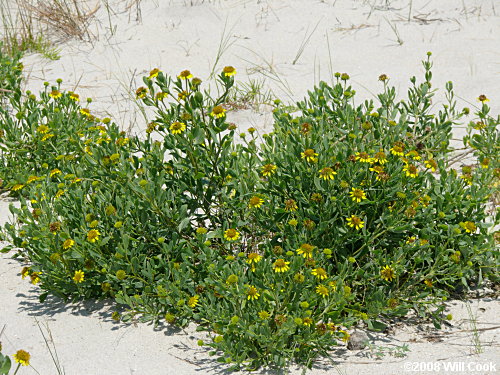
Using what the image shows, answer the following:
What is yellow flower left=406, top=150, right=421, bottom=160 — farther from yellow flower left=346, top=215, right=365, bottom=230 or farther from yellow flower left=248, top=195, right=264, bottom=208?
yellow flower left=248, top=195, right=264, bottom=208

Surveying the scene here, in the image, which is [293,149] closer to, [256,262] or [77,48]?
[256,262]

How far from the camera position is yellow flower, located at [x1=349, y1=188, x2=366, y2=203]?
2.94m

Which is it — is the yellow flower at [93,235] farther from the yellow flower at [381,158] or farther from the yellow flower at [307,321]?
the yellow flower at [381,158]

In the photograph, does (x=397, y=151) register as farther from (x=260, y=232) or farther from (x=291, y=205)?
(x=260, y=232)

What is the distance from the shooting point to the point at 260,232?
3.29 meters

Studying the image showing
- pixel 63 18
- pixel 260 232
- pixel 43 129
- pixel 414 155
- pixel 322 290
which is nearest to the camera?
pixel 322 290

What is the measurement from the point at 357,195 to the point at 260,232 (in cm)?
60

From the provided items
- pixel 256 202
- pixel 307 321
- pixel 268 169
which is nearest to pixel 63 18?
pixel 268 169

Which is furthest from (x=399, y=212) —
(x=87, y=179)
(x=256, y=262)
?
(x=87, y=179)

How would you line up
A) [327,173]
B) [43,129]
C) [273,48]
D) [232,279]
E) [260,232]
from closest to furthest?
[232,279]
[327,173]
[260,232]
[43,129]
[273,48]

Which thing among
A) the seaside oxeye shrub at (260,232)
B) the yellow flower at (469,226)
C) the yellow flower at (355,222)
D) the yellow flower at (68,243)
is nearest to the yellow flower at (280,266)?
the seaside oxeye shrub at (260,232)

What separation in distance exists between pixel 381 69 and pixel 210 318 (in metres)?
3.97

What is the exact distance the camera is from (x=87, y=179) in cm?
319

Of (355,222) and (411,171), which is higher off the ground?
(411,171)
